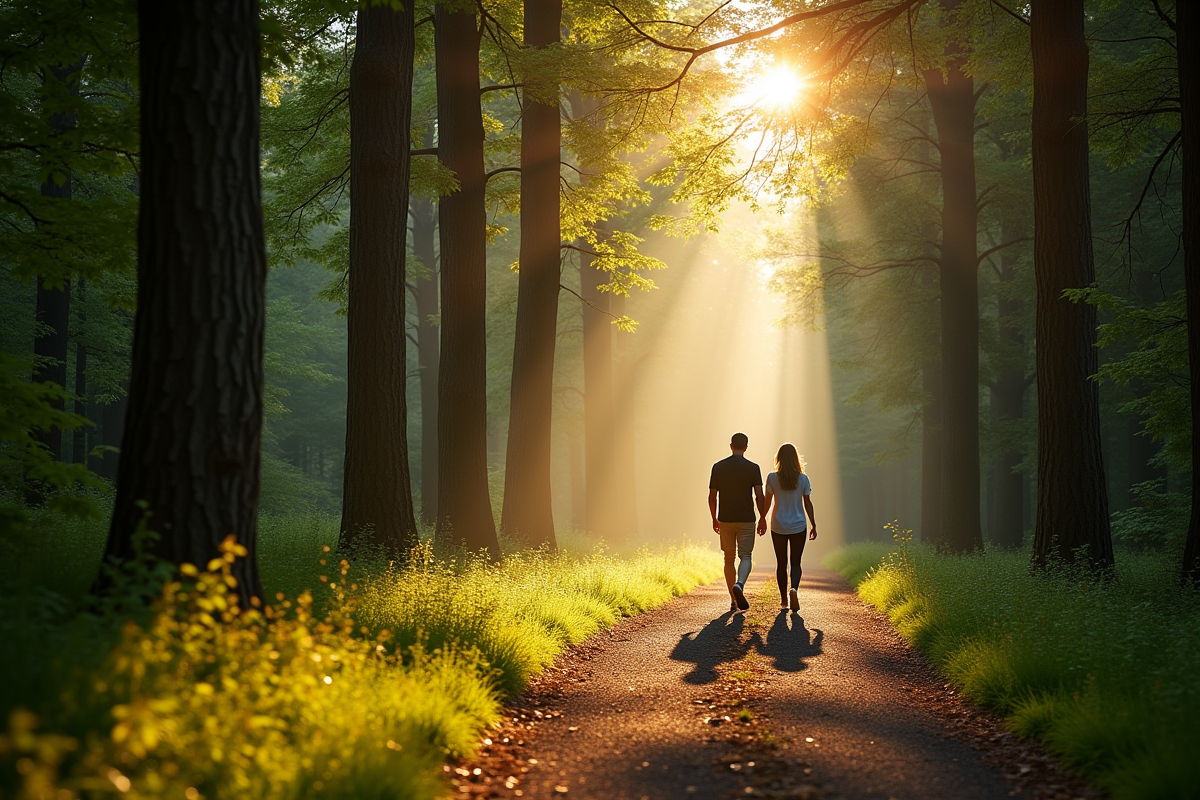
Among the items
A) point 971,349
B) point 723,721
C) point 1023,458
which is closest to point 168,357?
point 723,721

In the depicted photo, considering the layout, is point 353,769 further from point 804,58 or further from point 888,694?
point 804,58

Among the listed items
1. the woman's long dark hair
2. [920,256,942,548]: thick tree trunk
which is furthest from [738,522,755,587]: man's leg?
[920,256,942,548]: thick tree trunk

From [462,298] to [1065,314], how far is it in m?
7.67

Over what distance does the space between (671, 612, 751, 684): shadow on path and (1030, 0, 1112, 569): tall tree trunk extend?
3805mm

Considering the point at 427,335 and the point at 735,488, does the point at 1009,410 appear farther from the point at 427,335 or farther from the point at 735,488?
the point at 427,335

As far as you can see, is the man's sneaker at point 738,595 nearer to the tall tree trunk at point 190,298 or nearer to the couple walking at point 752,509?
the couple walking at point 752,509

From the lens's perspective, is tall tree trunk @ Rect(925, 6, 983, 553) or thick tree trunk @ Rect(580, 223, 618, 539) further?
thick tree trunk @ Rect(580, 223, 618, 539)

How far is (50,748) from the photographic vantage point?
2217mm

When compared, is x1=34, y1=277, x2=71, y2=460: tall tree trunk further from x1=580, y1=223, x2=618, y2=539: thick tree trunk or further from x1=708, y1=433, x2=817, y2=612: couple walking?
x1=708, y1=433, x2=817, y2=612: couple walking

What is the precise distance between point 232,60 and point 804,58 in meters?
8.78

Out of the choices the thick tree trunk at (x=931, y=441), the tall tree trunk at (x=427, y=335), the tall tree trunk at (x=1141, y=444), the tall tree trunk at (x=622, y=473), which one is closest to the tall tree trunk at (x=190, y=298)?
the tall tree trunk at (x=622, y=473)

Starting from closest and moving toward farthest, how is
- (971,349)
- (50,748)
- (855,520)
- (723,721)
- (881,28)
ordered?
1. (50,748)
2. (723,721)
3. (881,28)
4. (971,349)
5. (855,520)

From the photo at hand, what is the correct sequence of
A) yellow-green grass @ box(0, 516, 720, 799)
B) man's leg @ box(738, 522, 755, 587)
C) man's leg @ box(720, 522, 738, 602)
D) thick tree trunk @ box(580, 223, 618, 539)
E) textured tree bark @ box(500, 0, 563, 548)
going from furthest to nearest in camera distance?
thick tree trunk @ box(580, 223, 618, 539), textured tree bark @ box(500, 0, 563, 548), man's leg @ box(720, 522, 738, 602), man's leg @ box(738, 522, 755, 587), yellow-green grass @ box(0, 516, 720, 799)

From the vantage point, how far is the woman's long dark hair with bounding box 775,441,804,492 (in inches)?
432
